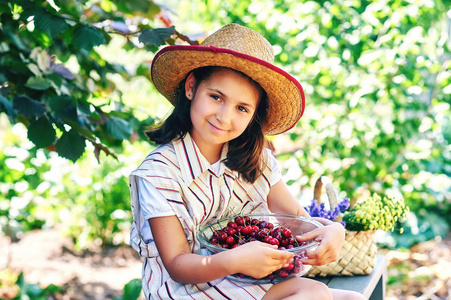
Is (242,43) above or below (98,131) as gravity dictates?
above

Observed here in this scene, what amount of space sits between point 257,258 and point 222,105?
0.55 m

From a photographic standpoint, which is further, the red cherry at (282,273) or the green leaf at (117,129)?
the green leaf at (117,129)

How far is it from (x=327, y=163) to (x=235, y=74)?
1.83m

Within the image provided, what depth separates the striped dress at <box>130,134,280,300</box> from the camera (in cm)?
139

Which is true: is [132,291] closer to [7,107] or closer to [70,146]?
[70,146]

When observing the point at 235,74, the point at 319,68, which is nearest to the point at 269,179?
the point at 235,74

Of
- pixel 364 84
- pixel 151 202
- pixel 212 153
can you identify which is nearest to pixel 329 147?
pixel 364 84

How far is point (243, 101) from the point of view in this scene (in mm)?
1508

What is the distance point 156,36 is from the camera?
5.08 feet

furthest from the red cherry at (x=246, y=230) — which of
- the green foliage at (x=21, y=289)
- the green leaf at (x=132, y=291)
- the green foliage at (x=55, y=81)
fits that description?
the green foliage at (x=21, y=289)

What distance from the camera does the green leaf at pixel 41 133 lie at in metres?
1.48

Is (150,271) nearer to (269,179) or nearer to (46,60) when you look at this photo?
(269,179)

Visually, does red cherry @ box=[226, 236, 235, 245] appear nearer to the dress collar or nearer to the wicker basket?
the dress collar

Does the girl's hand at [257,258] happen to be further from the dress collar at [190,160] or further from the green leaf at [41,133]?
the green leaf at [41,133]
